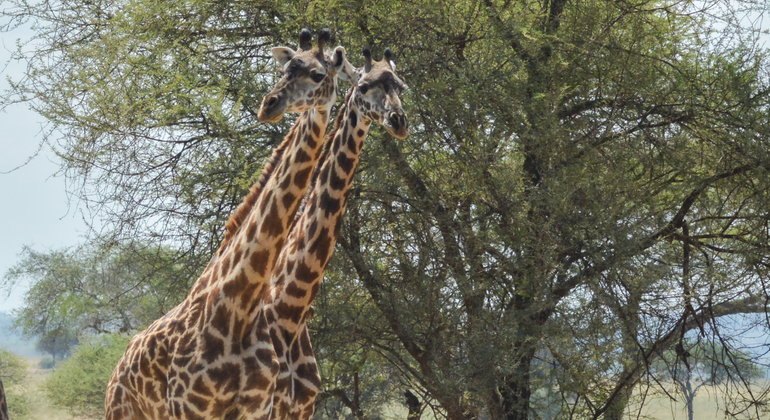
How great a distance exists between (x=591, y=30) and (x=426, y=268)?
9.39ft

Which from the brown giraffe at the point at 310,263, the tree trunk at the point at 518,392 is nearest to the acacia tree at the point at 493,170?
the tree trunk at the point at 518,392

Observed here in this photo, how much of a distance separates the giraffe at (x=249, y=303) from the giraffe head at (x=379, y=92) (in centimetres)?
12

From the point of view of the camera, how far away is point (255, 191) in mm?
4305

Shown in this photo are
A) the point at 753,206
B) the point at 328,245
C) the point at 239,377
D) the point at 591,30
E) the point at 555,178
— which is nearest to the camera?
the point at 239,377

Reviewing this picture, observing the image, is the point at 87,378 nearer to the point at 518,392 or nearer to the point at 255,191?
the point at 518,392

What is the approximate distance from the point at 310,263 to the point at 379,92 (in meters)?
0.96

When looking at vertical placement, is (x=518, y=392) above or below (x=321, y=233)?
above

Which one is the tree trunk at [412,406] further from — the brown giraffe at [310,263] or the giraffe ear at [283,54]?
the giraffe ear at [283,54]

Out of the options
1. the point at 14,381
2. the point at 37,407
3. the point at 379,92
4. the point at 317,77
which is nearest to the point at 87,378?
the point at 14,381

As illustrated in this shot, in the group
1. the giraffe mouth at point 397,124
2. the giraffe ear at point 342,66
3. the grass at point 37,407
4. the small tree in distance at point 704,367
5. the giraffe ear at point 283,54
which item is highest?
the grass at point 37,407

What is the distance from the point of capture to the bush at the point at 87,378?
2012 cm

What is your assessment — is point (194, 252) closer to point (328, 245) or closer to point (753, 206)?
point (328, 245)

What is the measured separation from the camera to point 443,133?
8039 mm

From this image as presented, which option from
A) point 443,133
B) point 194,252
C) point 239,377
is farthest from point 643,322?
point 239,377
